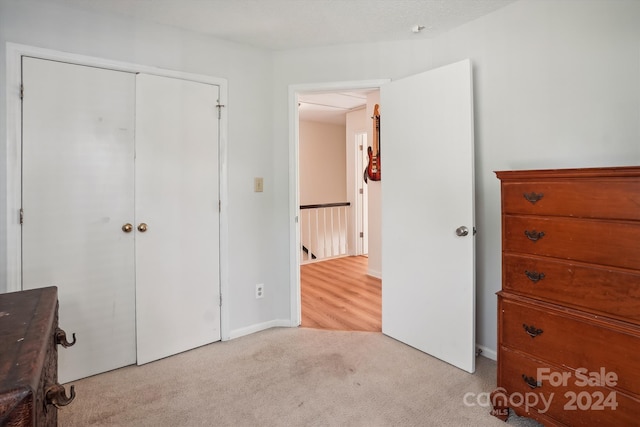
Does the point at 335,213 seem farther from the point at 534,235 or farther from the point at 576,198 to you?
the point at 576,198

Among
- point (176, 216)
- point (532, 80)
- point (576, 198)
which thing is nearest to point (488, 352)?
point (576, 198)

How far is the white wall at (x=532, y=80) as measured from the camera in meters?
1.76

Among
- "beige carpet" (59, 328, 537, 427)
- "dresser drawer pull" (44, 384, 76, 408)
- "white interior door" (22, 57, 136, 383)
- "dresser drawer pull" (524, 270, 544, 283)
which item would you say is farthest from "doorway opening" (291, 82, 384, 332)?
"dresser drawer pull" (44, 384, 76, 408)

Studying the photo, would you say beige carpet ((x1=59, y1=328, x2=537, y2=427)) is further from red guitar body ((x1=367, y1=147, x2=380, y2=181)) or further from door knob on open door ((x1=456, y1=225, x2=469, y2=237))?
red guitar body ((x1=367, y1=147, x2=380, y2=181))

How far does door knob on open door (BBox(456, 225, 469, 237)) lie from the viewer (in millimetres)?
2184

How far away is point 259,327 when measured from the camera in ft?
9.53

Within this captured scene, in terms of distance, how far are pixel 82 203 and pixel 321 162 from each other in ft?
17.0

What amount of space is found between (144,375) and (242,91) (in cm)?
217

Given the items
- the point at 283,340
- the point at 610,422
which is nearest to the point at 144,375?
the point at 283,340

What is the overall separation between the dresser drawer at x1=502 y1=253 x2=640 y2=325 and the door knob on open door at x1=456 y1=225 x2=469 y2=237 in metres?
0.47

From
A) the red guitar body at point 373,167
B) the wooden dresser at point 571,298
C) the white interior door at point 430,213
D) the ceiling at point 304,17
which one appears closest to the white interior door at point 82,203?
the ceiling at point 304,17

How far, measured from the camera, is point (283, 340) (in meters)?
2.70

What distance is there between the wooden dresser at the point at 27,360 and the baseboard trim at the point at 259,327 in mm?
1719

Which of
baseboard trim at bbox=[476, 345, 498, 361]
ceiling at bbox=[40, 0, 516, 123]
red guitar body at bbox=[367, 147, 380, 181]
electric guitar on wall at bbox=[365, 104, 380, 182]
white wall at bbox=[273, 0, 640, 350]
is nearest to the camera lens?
white wall at bbox=[273, 0, 640, 350]
